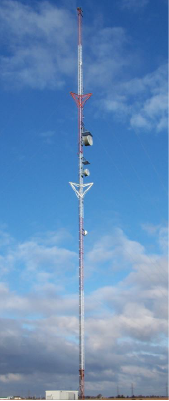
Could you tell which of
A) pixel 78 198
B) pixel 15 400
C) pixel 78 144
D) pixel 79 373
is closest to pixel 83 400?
pixel 79 373

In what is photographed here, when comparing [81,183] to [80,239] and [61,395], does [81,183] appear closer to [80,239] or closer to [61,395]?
[80,239]

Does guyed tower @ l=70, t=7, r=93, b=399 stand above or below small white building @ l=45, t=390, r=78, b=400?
above

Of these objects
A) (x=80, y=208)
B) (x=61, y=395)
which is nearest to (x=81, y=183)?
(x=80, y=208)

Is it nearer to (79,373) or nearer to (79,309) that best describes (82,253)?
(79,309)

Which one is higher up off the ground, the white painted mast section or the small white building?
the white painted mast section

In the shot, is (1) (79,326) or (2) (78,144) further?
(2) (78,144)

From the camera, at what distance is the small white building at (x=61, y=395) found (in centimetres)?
9106

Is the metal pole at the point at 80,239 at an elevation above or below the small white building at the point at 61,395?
above

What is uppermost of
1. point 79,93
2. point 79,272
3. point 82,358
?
point 79,93

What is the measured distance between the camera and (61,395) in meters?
92.1

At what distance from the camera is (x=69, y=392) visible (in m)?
92.5

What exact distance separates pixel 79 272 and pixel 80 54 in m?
46.3

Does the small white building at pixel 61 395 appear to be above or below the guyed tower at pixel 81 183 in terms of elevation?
below

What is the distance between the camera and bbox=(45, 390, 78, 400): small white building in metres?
91.1
